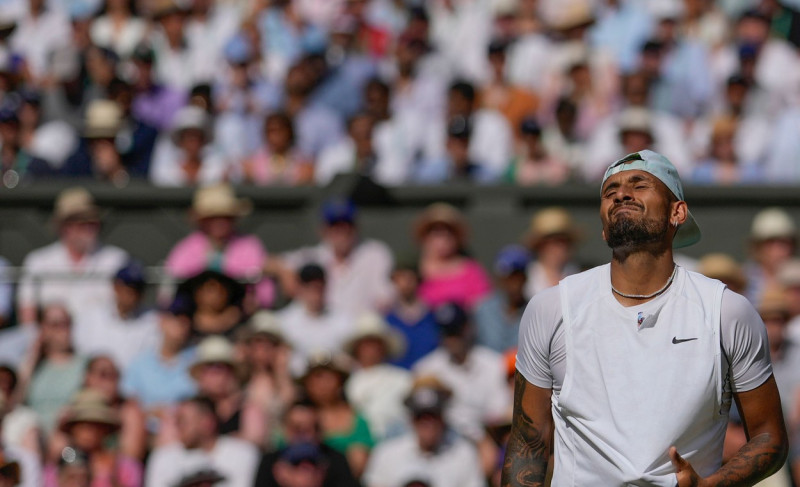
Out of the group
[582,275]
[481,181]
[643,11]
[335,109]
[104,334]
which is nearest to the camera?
[582,275]

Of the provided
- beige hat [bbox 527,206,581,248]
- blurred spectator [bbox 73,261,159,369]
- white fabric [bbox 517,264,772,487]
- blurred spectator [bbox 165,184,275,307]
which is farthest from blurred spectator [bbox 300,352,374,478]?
white fabric [bbox 517,264,772,487]

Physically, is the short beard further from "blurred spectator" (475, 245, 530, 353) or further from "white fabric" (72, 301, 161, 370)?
"white fabric" (72, 301, 161, 370)

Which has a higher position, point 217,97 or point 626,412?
point 217,97

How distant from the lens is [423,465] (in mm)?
8484

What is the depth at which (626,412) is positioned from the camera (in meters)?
3.90

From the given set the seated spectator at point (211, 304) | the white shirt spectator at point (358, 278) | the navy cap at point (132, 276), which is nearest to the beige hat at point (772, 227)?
the white shirt spectator at point (358, 278)

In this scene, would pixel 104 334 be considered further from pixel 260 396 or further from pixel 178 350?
pixel 260 396

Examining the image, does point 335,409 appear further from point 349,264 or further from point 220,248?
point 220,248

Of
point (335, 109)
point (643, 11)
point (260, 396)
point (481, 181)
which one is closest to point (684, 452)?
point (260, 396)

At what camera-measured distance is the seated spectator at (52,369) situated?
9.49 m

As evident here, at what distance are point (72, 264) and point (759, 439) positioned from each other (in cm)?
748

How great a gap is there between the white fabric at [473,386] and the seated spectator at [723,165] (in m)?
2.76

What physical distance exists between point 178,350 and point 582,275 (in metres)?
5.73

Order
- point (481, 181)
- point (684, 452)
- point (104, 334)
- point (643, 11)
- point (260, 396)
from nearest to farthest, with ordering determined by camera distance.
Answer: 1. point (684, 452)
2. point (260, 396)
3. point (104, 334)
4. point (481, 181)
5. point (643, 11)
